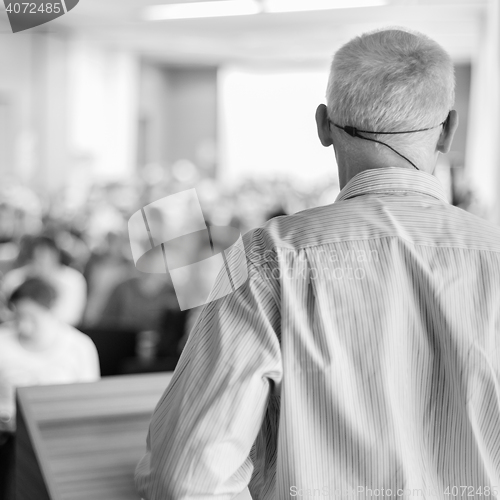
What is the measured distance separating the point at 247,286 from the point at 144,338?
3.17 m

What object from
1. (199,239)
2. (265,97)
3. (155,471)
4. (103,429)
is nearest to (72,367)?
(103,429)

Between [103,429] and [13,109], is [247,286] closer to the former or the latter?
[103,429]

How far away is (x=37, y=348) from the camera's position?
303cm

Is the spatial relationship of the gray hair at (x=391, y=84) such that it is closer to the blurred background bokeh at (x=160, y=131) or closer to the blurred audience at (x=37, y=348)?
the blurred background bokeh at (x=160, y=131)

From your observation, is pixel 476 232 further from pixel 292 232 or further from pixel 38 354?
pixel 38 354

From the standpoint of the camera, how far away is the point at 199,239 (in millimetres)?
1190

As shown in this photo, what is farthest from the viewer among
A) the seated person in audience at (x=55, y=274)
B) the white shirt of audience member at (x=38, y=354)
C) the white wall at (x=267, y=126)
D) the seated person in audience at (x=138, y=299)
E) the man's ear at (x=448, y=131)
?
the white wall at (x=267, y=126)

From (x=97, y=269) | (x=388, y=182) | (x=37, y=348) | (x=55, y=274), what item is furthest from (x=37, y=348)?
(x=388, y=182)

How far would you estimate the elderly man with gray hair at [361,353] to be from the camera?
2.69 feet

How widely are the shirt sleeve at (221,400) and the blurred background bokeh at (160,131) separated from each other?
36cm

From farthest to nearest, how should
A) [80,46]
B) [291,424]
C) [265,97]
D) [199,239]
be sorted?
[265,97] → [80,46] → [199,239] → [291,424]

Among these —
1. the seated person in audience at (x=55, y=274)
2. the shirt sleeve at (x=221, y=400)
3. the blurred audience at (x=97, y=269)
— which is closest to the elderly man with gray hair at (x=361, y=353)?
the shirt sleeve at (x=221, y=400)

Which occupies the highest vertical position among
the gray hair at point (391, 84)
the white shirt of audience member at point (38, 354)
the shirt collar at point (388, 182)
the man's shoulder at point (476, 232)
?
the gray hair at point (391, 84)

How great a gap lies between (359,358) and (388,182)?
0.72 feet
